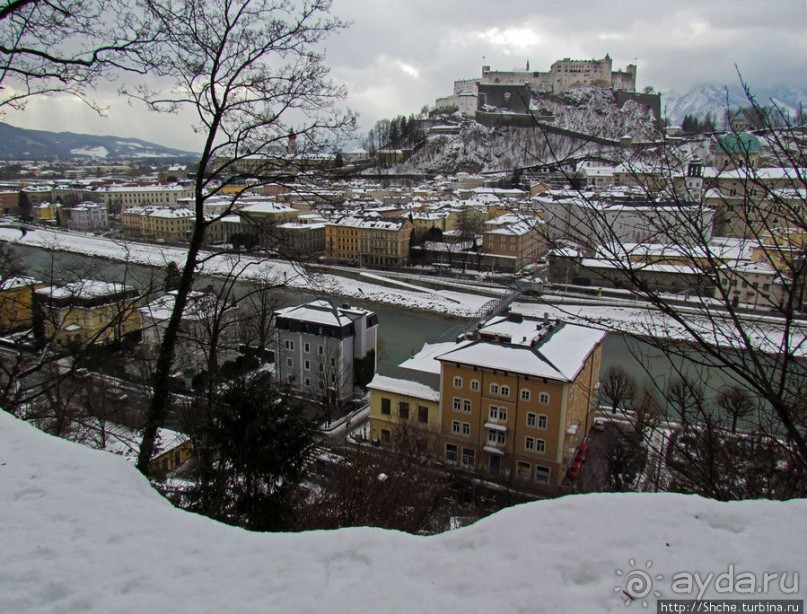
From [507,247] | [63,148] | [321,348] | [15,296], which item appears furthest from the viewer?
[63,148]

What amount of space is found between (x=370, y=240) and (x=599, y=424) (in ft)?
39.0

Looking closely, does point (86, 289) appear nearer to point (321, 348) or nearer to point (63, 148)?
point (321, 348)

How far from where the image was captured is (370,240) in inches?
688

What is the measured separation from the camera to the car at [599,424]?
6.56 m

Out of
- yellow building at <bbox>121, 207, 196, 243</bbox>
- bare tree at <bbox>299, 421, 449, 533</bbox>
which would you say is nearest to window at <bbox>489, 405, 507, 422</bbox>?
bare tree at <bbox>299, 421, 449, 533</bbox>

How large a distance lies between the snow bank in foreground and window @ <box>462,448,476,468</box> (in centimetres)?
487

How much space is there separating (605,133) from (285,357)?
6.60 meters

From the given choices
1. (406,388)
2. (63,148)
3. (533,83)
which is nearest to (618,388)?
(406,388)

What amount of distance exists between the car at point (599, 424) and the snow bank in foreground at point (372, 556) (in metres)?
5.83

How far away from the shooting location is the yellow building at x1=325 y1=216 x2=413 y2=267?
56.7 feet

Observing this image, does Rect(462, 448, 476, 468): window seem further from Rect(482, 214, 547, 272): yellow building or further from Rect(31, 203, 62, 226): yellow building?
Rect(31, 203, 62, 226): yellow building

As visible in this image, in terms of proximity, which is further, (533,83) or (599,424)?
(533,83)

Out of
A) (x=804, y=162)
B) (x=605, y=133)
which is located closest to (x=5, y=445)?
(x=605, y=133)

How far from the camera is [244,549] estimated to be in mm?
1019
